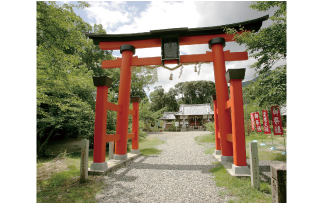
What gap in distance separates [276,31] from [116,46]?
210 inches

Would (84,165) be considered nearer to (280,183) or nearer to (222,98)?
(280,183)

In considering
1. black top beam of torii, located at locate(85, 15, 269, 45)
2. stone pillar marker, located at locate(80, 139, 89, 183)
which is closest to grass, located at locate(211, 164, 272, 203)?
stone pillar marker, located at locate(80, 139, 89, 183)

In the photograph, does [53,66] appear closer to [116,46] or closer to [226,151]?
[116,46]

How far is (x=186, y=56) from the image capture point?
19.5 ft

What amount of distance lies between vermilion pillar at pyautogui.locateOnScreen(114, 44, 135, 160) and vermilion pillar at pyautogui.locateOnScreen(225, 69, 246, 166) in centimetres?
A: 368

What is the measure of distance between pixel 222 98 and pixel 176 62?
2173 mm

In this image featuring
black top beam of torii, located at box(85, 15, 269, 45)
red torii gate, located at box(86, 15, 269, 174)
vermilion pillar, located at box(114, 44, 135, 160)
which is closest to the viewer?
red torii gate, located at box(86, 15, 269, 174)

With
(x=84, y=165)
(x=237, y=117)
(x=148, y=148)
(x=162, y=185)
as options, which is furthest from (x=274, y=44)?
(x=148, y=148)

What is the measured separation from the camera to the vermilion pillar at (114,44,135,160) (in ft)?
19.3

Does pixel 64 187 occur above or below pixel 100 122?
below

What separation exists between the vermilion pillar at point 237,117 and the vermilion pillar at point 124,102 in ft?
12.1

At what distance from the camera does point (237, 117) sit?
13.5 ft

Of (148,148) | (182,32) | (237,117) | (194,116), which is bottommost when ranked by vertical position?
(148,148)

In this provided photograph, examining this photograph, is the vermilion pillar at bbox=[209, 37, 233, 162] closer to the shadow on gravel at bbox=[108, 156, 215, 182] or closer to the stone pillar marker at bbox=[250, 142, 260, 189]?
the shadow on gravel at bbox=[108, 156, 215, 182]
